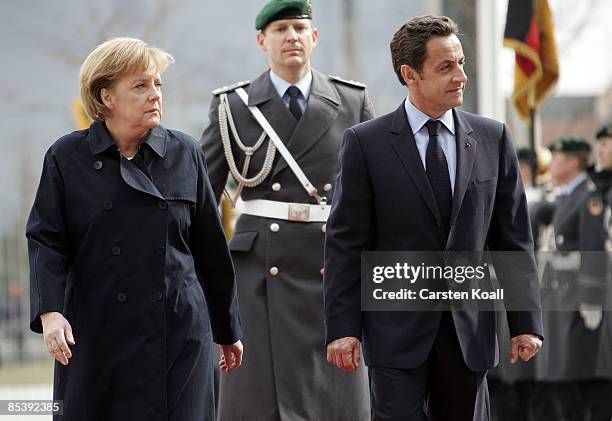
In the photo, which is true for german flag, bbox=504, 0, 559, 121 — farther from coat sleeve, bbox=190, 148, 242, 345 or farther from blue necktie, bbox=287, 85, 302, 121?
coat sleeve, bbox=190, 148, 242, 345

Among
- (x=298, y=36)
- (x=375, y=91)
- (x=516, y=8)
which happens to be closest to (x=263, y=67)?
(x=375, y=91)

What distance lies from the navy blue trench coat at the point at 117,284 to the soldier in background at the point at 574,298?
5267mm

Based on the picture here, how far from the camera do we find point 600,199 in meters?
10.1

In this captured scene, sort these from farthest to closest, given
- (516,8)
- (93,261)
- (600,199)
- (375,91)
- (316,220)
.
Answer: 1. (375,91)
2. (516,8)
3. (600,199)
4. (316,220)
5. (93,261)

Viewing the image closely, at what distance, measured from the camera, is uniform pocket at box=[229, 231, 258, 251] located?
667 centimetres

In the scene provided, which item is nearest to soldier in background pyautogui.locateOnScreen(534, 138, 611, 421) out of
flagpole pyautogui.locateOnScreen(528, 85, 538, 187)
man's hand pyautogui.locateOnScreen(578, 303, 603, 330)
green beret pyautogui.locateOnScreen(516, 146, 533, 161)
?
man's hand pyautogui.locateOnScreen(578, 303, 603, 330)

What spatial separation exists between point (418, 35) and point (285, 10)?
58.7 inches

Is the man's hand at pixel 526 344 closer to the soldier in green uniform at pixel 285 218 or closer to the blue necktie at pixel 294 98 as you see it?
the soldier in green uniform at pixel 285 218

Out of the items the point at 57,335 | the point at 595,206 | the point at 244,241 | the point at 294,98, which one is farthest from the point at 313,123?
the point at 595,206

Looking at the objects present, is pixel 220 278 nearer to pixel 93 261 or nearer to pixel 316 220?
pixel 93 261

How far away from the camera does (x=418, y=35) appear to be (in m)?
5.38

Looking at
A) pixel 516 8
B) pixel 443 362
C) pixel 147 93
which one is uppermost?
pixel 516 8

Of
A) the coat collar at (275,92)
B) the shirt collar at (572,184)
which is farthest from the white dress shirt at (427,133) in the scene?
the shirt collar at (572,184)

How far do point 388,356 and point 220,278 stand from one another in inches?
24.7
